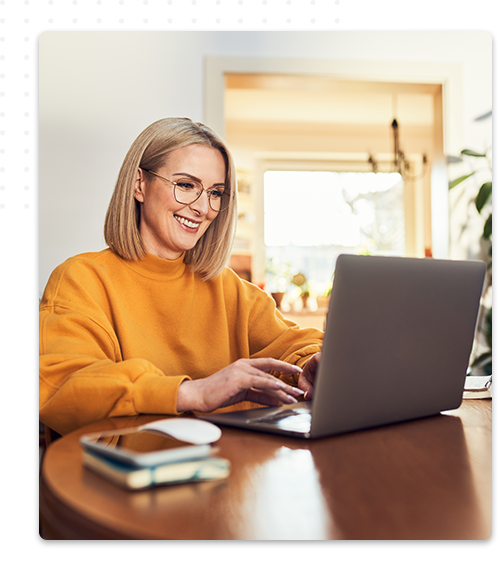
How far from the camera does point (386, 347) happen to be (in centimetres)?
73

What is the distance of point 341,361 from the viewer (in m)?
0.68

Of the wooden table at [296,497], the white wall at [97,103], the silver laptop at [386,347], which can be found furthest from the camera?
the white wall at [97,103]

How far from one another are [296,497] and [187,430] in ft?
0.48

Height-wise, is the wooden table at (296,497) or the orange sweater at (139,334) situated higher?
the orange sweater at (139,334)

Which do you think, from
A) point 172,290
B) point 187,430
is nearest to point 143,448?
point 187,430

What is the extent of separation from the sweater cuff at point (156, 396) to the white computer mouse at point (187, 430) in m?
0.22

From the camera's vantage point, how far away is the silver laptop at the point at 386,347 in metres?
0.67

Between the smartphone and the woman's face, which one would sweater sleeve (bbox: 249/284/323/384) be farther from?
the smartphone

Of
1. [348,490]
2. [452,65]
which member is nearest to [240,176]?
[452,65]

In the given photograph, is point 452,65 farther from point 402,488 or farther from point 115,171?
point 402,488

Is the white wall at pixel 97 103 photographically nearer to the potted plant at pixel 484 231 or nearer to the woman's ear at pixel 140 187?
the potted plant at pixel 484 231

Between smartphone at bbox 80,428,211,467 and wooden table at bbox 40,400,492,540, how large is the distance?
0.08 ft

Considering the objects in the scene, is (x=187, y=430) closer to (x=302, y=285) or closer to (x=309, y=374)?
(x=309, y=374)
